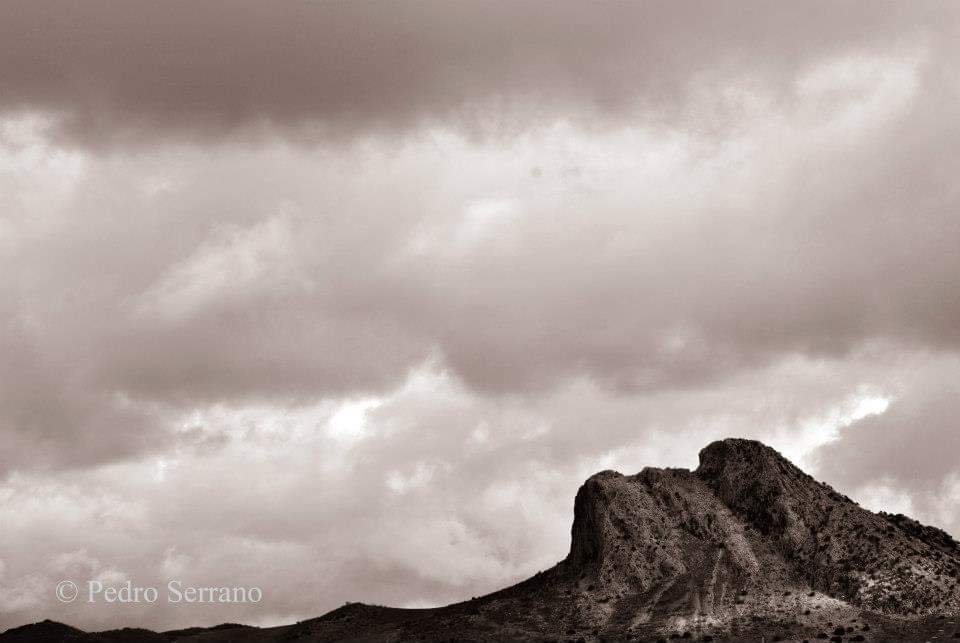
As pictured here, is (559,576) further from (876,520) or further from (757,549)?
(876,520)

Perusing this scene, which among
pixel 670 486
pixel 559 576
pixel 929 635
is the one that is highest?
pixel 670 486

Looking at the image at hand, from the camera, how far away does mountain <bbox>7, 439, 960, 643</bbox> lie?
161125 millimetres

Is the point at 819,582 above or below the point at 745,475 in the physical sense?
below

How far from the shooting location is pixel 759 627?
→ 6299 inches

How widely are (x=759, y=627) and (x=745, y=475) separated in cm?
3981

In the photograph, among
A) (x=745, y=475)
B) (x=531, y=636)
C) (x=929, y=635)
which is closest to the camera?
(x=929, y=635)

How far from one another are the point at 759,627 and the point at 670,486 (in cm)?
4068

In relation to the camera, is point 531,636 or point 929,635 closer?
point 929,635

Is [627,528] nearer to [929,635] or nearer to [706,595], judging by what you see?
[706,595]

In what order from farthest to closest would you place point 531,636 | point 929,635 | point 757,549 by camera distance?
point 757,549
point 531,636
point 929,635

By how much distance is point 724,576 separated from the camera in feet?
573

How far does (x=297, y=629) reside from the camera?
7810 inches

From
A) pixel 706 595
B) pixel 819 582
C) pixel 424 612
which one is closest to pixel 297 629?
pixel 424 612

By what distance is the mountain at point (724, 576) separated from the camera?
529 ft
